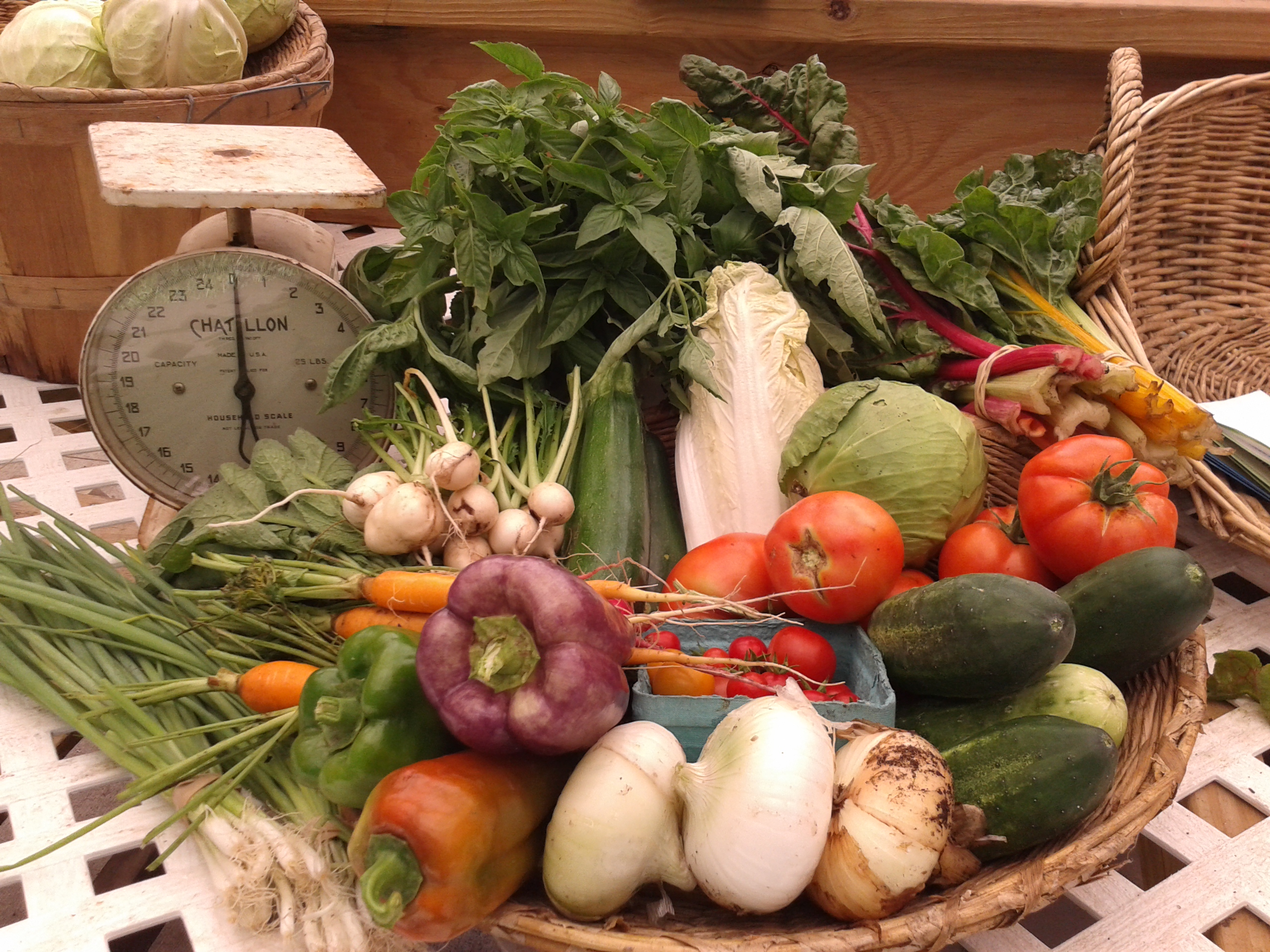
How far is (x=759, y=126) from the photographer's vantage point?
190cm

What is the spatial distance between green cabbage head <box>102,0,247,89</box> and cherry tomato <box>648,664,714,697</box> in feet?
4.80

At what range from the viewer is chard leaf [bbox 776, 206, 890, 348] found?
1558 millimetres

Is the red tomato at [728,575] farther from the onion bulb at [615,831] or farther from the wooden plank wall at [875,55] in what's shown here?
the wooden plank wall at [875,55]

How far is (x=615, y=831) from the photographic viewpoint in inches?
34.6

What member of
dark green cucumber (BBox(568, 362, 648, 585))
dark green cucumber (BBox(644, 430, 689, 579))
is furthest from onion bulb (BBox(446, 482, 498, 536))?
dark green cucumber (BBox(644, 430, 689, 579))

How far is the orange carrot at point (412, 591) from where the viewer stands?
120 centimetres

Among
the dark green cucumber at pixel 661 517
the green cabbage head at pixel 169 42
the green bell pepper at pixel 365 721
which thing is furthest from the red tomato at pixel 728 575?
the green cabbage head at pixel 169 42

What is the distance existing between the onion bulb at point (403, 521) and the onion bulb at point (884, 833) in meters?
0.64

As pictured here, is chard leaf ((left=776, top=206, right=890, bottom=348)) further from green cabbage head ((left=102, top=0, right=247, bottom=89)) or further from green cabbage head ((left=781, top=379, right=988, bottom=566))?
green cabbage head ((left=102, top=0, right=247, bottom=89))

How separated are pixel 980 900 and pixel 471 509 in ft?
2.61

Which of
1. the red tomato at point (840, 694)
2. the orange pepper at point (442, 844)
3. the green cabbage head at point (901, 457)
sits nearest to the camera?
the orange pepper at point (442, 844)

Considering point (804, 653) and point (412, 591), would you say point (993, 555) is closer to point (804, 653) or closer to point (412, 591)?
point (804, 653)

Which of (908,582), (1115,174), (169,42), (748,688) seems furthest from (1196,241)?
(169,42)

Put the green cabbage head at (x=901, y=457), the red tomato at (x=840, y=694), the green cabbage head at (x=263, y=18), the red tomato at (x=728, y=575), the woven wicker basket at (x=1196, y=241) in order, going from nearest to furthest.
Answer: the red tomato at (x=840, y=694), the red tomato at (x=728, y=575), the green cabbage head at (x=901, y=457), the woven wicker basket at (x=1196, y=241), the green cabbage head at (x=263, y=18)
